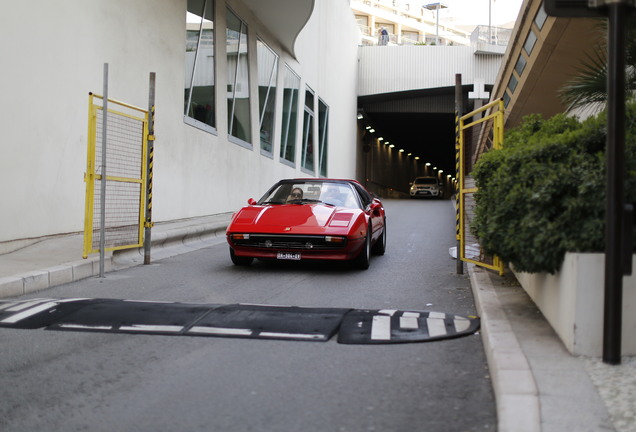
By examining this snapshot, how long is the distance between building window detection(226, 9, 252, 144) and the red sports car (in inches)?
383

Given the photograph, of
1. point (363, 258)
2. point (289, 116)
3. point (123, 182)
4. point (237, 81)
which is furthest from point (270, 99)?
point (363, 258)

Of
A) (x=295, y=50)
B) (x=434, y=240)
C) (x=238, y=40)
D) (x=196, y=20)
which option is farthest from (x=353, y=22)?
(x=434, y=240)

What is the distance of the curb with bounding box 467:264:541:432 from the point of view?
3.25m

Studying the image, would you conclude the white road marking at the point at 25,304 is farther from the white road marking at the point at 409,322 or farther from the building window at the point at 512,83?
the building window at the point at 512,83

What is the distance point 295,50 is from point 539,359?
23280 millimetres

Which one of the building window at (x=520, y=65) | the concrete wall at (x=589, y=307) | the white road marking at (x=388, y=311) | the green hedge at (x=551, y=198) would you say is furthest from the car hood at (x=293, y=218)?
the building window at (x=520, y=65)

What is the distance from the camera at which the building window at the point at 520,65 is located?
1780cm

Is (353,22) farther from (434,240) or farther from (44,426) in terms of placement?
(44,426)

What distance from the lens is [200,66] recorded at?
659 inches

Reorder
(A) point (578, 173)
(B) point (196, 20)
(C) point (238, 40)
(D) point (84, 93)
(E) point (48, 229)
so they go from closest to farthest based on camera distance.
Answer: (A) point (578, 173) < (E) point (48, 229) < (D) point (84, 93) < (B) point (196, 20) < (C) point (238, 40)

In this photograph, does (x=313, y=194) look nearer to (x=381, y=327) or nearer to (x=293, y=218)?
(x=293, y=218)

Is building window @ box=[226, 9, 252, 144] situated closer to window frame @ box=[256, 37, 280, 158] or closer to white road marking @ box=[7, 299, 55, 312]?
window frame @ box=[256, 37, 280, 158]

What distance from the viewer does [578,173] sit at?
4.98 metres

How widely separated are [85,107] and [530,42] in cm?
1097
